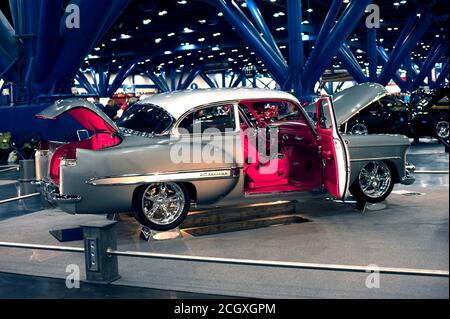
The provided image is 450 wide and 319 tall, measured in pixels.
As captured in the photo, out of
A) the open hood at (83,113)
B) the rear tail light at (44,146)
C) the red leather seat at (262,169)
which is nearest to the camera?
the open hood at (83,113)

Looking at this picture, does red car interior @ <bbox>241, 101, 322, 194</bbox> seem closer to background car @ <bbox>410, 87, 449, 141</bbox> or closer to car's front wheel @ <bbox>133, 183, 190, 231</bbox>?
car's front wheel @ <bbox>133, 183, 190, 231</bbox>

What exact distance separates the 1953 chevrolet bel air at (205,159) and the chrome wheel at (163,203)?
1 centimetres

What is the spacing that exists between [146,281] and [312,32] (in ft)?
124

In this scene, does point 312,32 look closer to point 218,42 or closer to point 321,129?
point 218,42

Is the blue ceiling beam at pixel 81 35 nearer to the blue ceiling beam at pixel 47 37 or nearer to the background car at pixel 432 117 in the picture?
the blue ceiling beam at pixel 47 37

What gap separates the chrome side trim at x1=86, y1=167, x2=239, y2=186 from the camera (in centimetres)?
657

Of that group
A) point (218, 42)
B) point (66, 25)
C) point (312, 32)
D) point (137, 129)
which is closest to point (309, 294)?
point (137, 129)

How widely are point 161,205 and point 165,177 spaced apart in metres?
0.42

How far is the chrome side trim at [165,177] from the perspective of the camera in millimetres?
6574

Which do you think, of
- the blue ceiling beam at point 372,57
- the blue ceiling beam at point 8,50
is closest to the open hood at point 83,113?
the blue ceiling beam at point 8,50

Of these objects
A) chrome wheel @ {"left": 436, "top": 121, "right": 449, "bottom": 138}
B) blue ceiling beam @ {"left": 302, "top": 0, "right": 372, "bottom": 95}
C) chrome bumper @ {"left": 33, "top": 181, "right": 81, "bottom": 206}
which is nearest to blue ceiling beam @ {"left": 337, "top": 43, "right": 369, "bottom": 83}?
blue ceiling beam @ {"left": 302, "top": 0, "right": 372, "bottom": 95}

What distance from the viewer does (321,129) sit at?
7.66 meters

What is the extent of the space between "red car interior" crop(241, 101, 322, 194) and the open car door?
10.0 inches
